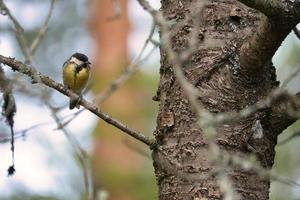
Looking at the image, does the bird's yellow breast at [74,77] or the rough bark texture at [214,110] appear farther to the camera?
the bird's yellow breast at [74,77]

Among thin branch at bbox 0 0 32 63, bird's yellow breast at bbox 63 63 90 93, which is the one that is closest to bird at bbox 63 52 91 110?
bird's yellow breast at bbox 63 63 90 93

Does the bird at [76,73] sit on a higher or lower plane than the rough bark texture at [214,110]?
higher

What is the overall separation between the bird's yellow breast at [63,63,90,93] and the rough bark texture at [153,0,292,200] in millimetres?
1048

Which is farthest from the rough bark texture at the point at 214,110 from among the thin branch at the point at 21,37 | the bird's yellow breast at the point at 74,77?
the bird's yellow breast at the point at 74,77

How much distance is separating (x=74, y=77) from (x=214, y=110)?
1.27 meters

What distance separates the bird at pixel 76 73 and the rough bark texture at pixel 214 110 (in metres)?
1.06

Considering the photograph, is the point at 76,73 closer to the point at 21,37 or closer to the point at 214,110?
the point at 21,37

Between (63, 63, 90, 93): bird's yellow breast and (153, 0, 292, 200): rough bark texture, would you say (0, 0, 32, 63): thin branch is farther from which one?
(63, 63, 90, 93): bird's yellow breast

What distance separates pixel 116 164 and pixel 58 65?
68.1 inches

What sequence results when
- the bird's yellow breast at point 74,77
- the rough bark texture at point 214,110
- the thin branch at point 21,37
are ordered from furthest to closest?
the bird's yellow breast at point 74,77
the rough bark texture at point 214,110
the thin branch at point 21,37

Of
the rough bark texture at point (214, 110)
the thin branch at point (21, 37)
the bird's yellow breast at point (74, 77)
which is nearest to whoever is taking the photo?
the thin branch at point (21, 37)

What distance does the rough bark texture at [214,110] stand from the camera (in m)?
2.02

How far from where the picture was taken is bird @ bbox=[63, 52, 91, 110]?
3.18 metres

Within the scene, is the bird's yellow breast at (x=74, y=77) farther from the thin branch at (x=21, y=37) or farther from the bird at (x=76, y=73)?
the thin branch at (x=21, y=37)
